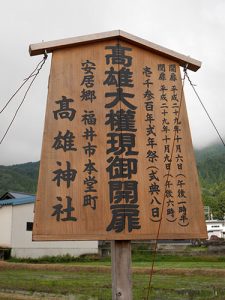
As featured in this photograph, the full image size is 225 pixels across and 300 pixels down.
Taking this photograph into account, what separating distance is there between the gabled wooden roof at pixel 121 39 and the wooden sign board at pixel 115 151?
89 mm

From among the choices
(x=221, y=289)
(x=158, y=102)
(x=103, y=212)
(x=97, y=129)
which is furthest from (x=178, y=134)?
(x=221, y=289)

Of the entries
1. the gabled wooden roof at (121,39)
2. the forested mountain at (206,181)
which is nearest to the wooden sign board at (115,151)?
the gabled wooden roof at (121,39)

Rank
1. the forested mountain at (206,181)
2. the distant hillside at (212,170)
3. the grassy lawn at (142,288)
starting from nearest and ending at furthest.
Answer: the grassy lawn at (142,288)
the forested mountain at (206,181)
the distant hillside at (212,170)

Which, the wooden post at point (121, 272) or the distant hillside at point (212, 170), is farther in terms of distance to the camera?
the distant hillside at point (212, 170)

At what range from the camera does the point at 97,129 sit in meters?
5.23

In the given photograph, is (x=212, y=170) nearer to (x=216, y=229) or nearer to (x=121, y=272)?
(x=216, y=229)

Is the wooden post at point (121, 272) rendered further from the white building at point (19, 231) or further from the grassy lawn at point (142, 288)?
the white building at point (19, 231)

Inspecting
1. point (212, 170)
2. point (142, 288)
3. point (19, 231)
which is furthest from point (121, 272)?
point (212, 170)

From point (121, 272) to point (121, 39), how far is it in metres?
3.34

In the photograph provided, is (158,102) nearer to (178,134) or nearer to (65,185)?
(178,134)

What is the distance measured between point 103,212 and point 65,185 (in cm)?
60

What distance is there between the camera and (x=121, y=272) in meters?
4.83

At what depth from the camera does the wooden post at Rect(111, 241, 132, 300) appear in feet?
15.7

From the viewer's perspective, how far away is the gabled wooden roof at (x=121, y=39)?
546 centimetres
